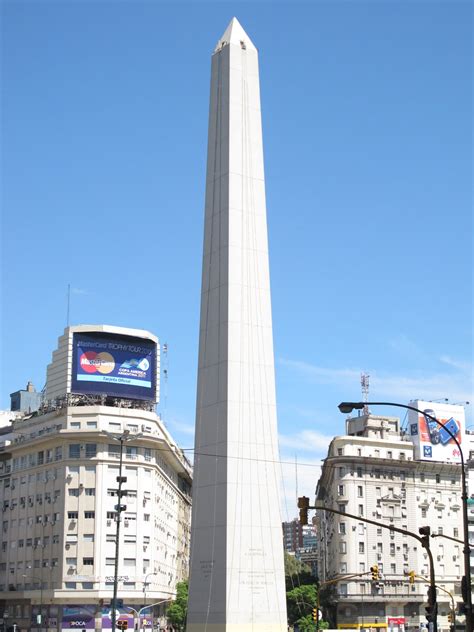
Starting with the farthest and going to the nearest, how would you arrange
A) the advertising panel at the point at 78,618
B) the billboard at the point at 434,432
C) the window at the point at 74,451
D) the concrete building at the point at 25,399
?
the concrete building at the point at 25,399, the billboard at the point at 434,432, the window at the point at 74,451, the advertising panel at the point at 78,618

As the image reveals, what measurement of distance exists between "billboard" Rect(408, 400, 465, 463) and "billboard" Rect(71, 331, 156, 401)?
34.2 m

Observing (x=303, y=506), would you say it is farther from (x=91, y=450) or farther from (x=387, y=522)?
(x=387, y=522)

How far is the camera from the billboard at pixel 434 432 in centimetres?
10519

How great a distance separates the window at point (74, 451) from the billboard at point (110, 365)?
491 cm

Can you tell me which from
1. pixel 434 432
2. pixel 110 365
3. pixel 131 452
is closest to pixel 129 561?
pixel 131 452

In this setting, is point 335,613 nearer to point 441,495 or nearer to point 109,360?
point 441,495

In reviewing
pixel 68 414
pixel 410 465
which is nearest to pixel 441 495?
pixel 410 465

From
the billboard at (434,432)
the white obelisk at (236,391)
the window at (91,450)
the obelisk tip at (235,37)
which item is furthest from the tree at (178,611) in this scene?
the obelisk tip at (235,37)

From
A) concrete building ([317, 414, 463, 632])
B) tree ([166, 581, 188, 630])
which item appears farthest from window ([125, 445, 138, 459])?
concrete building ([317, 414, 463, 632])

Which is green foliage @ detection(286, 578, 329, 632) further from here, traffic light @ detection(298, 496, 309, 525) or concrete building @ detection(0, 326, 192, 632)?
traffic light @ detection(298, 496, 309, 525)

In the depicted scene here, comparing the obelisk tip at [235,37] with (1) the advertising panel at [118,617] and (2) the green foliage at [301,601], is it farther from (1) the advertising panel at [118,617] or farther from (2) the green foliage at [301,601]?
(2) the green foliage at [301,601]

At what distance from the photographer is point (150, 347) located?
290 ft

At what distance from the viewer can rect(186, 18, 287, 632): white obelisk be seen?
4588 cm

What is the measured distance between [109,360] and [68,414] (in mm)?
6175
